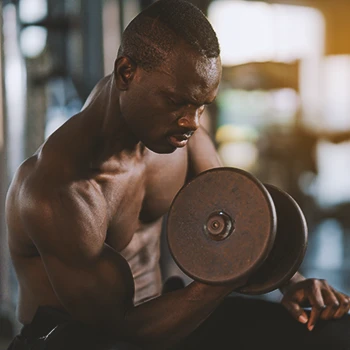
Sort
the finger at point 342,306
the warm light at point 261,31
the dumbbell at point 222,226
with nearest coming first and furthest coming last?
the dumbbell at point 222,226
the finger at point 342,306
the warm light at point 261,31

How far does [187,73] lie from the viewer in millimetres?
1000

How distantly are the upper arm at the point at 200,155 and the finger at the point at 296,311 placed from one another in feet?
1.10

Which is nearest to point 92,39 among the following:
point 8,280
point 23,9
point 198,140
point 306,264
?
point 23,9

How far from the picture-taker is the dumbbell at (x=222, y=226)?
942 millimetres

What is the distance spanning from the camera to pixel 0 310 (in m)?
2.39

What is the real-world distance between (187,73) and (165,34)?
74 mm

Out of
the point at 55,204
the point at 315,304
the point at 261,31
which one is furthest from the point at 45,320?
the point at 261,31

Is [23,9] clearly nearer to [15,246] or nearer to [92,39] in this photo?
[92,39]

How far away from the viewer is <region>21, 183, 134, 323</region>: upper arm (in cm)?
105

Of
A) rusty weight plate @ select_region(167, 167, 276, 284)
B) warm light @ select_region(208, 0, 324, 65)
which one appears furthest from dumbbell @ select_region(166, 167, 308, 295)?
warm light @ select_region(208, 0, 324, 65)

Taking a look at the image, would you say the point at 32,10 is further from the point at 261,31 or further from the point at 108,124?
the point at 261,31

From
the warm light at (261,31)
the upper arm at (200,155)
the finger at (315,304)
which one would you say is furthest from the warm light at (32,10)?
the warm light at (261,31)

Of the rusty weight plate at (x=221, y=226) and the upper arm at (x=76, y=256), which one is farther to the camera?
the upper arm at (x=76, y=256)

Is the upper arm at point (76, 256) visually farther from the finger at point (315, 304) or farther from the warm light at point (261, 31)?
the warm light at point (261, 31)
